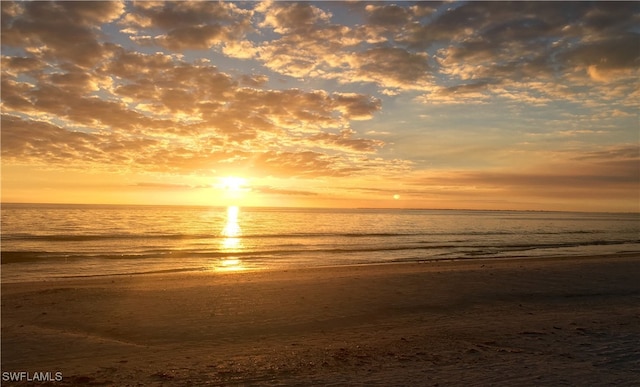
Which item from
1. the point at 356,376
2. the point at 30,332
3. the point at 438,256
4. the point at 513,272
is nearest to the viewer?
the point at 356,376

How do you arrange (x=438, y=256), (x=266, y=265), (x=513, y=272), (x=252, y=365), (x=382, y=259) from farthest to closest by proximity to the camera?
(x=438, y=256), (x=382, y=259), (x=266, y=265), (x=513, y=272), (x=252, y=365)

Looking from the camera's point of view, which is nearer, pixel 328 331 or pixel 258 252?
pixel 328 331

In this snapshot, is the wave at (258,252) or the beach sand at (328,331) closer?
the beach sand at (328,331)

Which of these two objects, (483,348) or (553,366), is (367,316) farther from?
(553,366)

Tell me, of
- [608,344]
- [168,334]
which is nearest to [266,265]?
[168,334]

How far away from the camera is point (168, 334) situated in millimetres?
11242

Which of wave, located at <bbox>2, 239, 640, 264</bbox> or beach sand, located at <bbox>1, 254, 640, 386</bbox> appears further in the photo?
wave, located at <bbox>2, 239, 640, 264</bbox>

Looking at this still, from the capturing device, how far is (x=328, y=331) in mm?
11523

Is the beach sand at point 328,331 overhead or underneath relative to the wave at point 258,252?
overhead

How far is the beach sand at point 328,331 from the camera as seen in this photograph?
8094 mm

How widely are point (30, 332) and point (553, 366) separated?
1205cm

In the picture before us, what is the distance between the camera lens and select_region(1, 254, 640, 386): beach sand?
8.09 metres

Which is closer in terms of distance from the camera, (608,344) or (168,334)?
(608,344)

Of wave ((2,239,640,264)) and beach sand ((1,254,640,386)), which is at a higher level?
beach sand ((1,254,640,386))
